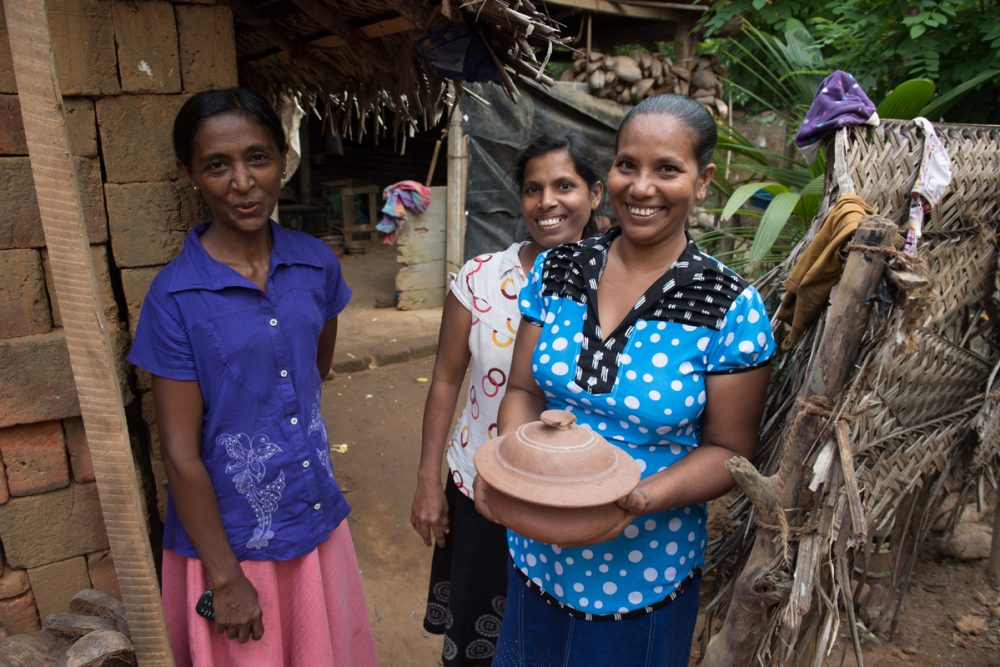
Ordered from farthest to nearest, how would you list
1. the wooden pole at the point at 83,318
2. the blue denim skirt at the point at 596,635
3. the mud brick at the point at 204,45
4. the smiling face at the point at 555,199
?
the mud brick at the point at 204,45 < the smiling face at the point at 555,199 < the blue denim skirt at the point at 596,635 < the wooden pole at the point at 83,318

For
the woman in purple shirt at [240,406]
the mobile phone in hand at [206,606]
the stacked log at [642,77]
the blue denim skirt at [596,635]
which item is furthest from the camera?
the stacked log at [642,77]

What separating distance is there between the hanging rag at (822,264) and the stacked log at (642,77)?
5290 mm

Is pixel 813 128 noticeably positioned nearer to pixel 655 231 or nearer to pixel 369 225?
pixel 655 231

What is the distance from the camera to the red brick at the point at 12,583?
2.04 m

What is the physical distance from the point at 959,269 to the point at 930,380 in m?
0.35

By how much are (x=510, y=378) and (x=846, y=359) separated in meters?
0.75

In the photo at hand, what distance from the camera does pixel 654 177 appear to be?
4.65 feet

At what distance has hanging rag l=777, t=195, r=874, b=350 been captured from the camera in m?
1.36

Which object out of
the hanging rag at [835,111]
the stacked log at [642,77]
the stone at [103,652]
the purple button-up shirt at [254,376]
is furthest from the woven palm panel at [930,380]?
the stacked log at [642,77]

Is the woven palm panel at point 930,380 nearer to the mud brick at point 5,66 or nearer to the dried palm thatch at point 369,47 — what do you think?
the dried palm thatch at point 369,47

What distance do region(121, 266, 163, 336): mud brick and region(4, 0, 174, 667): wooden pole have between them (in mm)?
751

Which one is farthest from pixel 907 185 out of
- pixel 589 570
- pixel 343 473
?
pixel 343 473

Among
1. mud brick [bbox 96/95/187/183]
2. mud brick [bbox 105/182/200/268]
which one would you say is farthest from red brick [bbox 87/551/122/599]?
mud brick [bbox 96/95/187/183]

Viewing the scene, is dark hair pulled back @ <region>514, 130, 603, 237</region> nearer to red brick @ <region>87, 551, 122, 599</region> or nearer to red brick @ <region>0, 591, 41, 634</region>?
red brick @ <region>87, 551, 122, 599</region>
